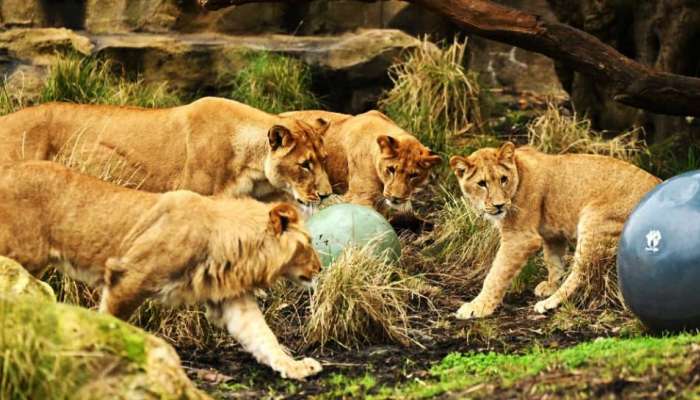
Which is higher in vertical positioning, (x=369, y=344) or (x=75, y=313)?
(x=75, y=313)

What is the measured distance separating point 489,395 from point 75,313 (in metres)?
2.17

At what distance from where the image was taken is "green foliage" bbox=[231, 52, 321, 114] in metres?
15.1

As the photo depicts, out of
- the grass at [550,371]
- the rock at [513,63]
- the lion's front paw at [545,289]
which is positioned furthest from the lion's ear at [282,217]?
the rock at [513,63]

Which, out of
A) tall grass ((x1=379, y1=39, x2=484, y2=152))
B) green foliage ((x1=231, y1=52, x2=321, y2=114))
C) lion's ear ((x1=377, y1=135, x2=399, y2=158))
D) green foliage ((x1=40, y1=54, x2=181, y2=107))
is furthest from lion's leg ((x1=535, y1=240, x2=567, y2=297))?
green foliage ((x1=40, y1=54, x2=181, y2=107))

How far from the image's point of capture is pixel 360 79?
16.0 meters

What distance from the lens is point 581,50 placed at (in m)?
11.5

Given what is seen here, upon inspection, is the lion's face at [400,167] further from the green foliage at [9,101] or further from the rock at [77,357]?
the rock at [77,357]

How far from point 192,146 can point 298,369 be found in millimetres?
3644

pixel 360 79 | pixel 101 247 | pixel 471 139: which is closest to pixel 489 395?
pixel 101 247

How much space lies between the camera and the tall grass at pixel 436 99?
14.7 metres

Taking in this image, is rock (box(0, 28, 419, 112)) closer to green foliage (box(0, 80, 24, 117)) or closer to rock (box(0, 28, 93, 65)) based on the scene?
rock (box(0, 28, 93, 65))

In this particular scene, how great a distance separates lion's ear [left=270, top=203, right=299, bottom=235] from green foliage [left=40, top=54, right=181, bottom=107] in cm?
573

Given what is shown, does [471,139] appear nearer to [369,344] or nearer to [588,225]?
[588,225]

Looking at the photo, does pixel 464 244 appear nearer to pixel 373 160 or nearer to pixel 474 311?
pixel 373 160
